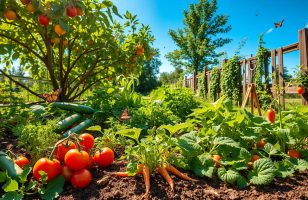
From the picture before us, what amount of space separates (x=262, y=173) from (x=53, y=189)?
3.86ft

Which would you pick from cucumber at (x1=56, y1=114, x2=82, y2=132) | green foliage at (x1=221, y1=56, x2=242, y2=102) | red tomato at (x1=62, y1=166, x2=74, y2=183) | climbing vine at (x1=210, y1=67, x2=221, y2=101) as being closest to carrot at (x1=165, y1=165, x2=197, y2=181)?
Answer: red tomato at (x1=62, y1=166, x2=74, y2=183)

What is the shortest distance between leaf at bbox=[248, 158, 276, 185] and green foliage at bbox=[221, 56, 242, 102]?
30.3 ft

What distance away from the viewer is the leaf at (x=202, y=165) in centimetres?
160

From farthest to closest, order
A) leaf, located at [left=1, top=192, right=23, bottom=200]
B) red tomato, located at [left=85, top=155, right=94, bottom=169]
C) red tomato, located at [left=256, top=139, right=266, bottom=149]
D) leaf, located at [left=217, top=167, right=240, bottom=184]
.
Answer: red tomato, located at [left=256, top=139, right=266, bottom=149], red tomato, located at [left=85, top=155, right=94, bottom=169], leaf, located at [left=217, top=167, right=240, bottom=184], leaf, located at [left=1, top=192, right=23, bottom=200]

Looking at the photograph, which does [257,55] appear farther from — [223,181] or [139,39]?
[223,181]

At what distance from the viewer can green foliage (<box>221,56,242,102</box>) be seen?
1055cm

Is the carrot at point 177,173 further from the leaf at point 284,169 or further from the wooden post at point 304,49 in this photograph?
the wooden post at point 304,49

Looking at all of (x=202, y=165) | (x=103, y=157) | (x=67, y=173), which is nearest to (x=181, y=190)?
(x=202, y=165)

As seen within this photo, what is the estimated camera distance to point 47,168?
1492 millimetres

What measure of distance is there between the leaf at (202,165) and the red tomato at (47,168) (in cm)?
82

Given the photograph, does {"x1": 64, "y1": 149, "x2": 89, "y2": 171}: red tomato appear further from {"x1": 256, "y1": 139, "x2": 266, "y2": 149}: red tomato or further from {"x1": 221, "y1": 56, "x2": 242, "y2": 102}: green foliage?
{"x1": 221, "y1": 56, "x2": 242, "y2": 102}: green foliage

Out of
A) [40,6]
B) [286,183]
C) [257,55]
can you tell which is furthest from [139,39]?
[257,55]

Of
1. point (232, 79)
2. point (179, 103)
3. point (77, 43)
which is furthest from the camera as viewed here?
point (232, 79)

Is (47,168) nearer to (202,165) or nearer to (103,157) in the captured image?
(103,157)
